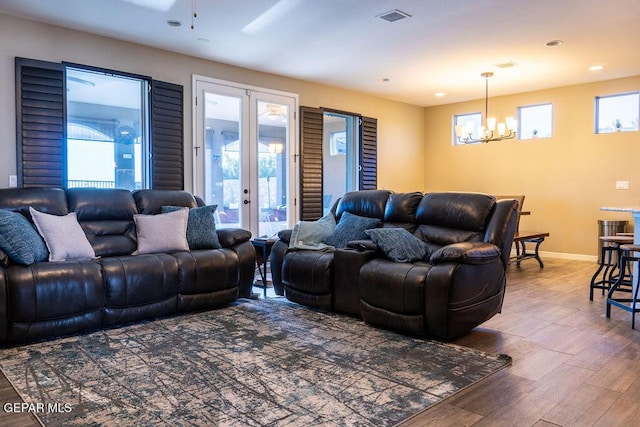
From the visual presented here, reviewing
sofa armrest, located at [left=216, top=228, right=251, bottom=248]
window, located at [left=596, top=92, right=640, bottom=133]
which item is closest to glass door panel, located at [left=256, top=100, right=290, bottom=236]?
Result: sofa armrest, located at [left=216, top=228, right=251, bottom=248]

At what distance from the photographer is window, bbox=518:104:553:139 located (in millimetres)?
7137

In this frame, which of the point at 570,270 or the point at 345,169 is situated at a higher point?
the point at 345,169

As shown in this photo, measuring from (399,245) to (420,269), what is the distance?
40cm

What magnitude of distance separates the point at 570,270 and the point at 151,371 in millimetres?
5463

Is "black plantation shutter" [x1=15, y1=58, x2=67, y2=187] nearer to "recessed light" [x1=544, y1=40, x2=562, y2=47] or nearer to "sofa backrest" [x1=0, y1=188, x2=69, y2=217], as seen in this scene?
"sofa backrest" [x1=0, y1=188, x2=69, y2=217]

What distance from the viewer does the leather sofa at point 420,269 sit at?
2.94 meters

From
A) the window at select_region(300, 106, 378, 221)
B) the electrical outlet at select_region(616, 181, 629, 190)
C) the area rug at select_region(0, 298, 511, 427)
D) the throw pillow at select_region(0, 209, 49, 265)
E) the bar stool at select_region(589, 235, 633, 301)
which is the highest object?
the window at select_region(300, 106, 378, 221)

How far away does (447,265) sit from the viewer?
2.94 m

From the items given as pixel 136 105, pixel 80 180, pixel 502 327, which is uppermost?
pixel 136 105

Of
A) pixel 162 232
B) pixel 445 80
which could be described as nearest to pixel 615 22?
pixel 445 80

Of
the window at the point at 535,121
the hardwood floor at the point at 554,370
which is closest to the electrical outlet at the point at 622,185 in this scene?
the window at the point at 535,121

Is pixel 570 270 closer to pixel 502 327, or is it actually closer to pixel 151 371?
pixel 502 327

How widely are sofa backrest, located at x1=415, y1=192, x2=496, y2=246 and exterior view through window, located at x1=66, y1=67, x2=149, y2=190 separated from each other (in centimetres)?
314

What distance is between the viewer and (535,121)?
7305mm
